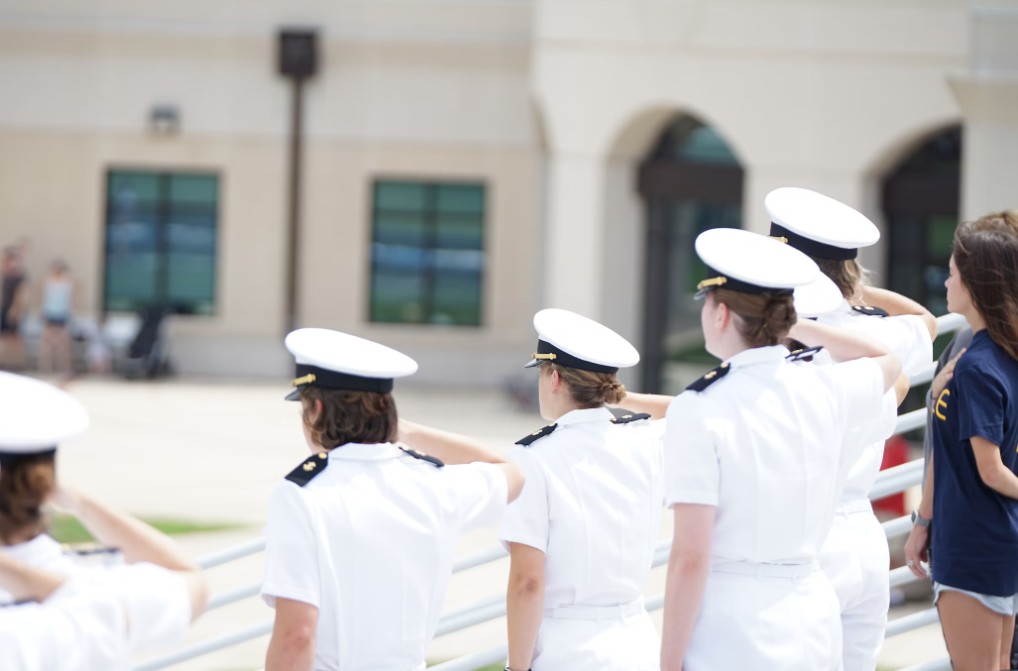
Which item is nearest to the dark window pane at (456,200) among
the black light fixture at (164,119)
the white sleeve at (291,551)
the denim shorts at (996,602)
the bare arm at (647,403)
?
the black light fixture at (164,119)

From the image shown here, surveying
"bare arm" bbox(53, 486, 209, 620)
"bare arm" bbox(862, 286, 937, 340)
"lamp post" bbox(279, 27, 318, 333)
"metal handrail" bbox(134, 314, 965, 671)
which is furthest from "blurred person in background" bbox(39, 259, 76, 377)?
"bare arm" bbox(53, 486, 209, 620)

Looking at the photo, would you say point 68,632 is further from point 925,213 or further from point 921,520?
point 925,213

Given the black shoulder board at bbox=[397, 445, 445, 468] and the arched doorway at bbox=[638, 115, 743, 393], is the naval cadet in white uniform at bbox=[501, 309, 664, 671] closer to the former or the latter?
the black shoulder board at bbox=[397, 445, 445, 468]

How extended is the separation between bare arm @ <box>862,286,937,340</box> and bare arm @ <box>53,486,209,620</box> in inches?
86.8

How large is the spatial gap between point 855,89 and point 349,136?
815cm

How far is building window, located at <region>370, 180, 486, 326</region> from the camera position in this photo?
22031 mm

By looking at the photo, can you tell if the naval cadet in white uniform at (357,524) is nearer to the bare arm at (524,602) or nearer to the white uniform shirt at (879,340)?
the bare arm at (524,602)

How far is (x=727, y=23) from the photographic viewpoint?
16797mm

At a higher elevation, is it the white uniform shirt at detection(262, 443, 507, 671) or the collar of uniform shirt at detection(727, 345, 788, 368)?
the collar of uniform shirt at detection(727, 345, 788, 368)

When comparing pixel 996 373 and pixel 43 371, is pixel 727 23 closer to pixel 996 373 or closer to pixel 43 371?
pixel 43 371

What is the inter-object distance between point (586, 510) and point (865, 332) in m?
0.87

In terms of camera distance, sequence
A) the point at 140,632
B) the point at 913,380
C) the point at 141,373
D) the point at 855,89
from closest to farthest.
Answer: the point at 140,632 → the point at 913,380 → the point at 855,89 → the point at 141,373

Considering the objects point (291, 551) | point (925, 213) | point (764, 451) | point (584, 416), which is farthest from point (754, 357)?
point (925, 213)

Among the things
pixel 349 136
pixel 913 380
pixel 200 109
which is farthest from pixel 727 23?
pixel 913 380
